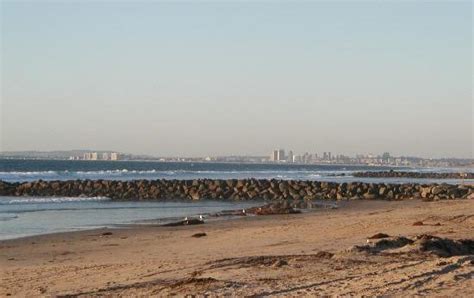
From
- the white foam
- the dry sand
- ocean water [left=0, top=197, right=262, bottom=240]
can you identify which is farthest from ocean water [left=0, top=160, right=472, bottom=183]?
the dry sand

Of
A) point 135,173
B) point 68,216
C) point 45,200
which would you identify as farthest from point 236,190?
point 135,173

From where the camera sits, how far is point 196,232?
16.3m

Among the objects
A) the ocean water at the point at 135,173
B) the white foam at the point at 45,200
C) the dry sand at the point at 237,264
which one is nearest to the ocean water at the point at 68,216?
the white foam at the point at 45,200

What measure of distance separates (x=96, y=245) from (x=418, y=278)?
7.26 meters

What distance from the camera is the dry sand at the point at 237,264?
8.26 m

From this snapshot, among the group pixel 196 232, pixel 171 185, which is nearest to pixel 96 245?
pixel 196 232

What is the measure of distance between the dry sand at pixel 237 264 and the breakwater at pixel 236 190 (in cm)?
1789

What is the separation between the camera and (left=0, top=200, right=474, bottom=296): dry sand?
826cm

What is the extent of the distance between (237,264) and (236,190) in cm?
2713

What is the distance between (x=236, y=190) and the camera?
3716cm

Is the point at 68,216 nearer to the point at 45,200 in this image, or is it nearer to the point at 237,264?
the point at 45,200

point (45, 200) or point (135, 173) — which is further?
point (135, 173)

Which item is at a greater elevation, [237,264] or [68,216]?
[237,264]

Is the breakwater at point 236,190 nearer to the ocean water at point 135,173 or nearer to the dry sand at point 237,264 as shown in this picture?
the ocean water at point 135,173
